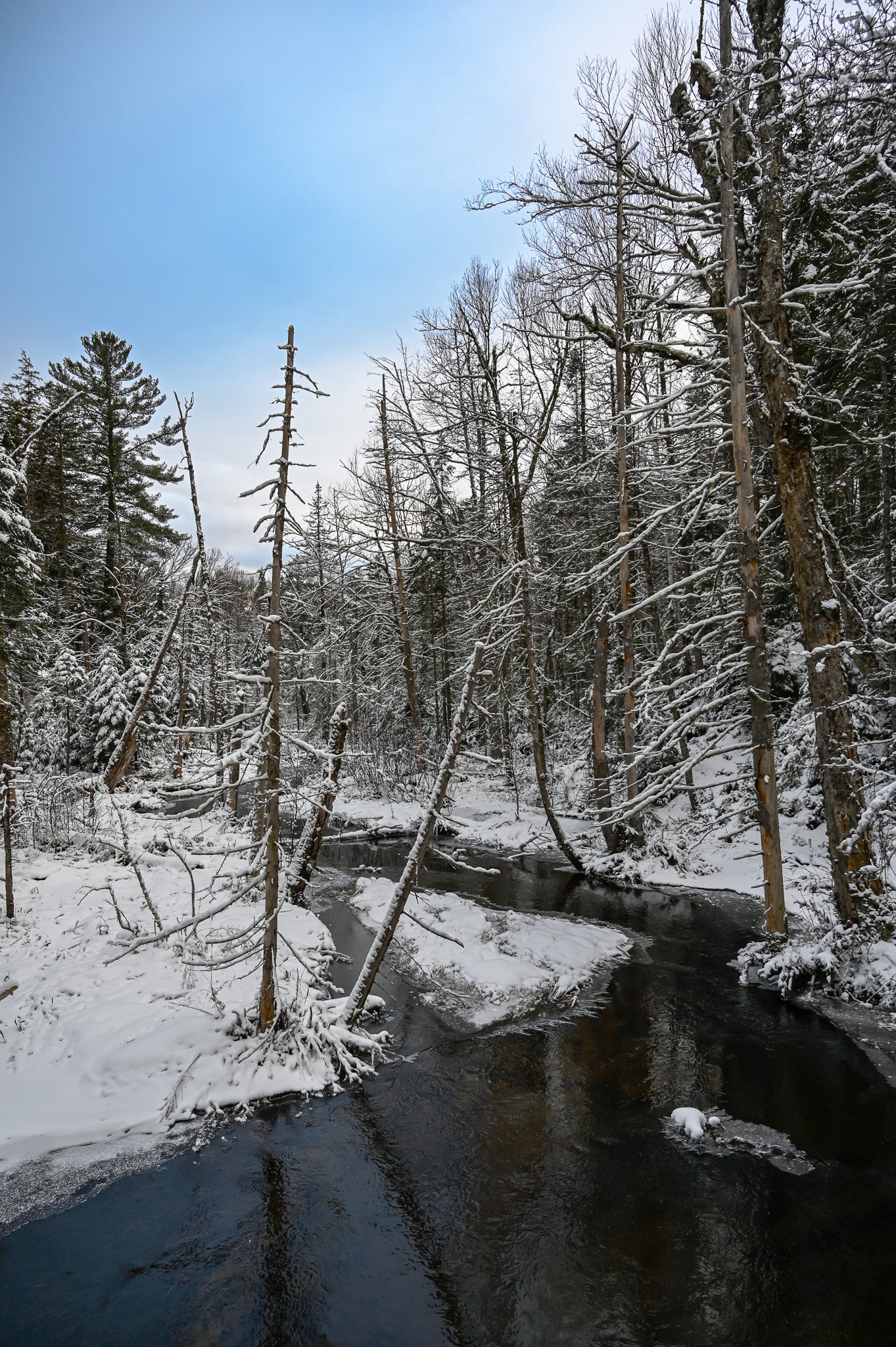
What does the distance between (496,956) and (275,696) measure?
18.7ft

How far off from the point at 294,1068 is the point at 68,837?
1084cm

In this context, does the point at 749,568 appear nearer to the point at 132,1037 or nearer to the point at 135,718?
the point at 132,1037

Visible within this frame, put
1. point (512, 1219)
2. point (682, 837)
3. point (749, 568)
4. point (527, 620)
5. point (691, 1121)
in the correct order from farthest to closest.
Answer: point (527, 620) → point (682, 837) → point (749, 568) → point (691, 1121) → point (512, 1219)

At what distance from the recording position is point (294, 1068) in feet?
22.8

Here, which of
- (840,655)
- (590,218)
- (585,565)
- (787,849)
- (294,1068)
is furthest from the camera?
(585,565)

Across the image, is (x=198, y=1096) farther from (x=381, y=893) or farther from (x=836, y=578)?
(x=836, y=578)

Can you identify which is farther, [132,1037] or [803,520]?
[803,520]

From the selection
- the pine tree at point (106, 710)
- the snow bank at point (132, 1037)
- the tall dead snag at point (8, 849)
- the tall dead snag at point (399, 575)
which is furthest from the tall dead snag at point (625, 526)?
the pine tree at point (106, 710)

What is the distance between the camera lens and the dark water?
4184mm

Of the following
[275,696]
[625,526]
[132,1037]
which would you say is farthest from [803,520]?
[132,1037]

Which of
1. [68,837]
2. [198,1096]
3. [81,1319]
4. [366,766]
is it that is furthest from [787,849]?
[68,837]

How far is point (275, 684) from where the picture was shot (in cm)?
673

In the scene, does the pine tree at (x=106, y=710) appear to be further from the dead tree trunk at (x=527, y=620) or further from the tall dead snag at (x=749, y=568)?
the tall dead snag at (x=749, y=568)

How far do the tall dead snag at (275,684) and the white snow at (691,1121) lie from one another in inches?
168
